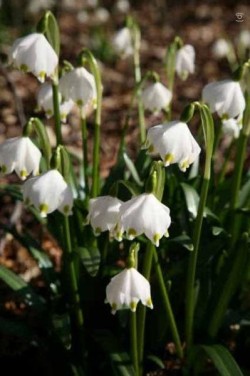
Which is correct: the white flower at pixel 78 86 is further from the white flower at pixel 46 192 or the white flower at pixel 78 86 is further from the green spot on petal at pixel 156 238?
the green spot on petal at pixel 156 238

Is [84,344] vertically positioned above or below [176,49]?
below

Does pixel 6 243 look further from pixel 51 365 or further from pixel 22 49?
pixel 22 49

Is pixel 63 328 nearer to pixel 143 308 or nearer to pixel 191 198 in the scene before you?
pixel 143 308

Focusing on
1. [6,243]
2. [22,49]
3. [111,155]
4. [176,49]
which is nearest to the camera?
[22,49]

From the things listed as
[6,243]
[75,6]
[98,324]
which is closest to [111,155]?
[6,243]

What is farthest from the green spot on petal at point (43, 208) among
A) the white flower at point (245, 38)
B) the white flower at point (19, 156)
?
the white flower at point (245, 38)

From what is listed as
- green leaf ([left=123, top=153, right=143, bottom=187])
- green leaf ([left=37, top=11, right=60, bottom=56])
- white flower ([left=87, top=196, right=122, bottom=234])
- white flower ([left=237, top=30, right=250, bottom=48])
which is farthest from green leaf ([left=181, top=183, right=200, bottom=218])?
white flower ([left=237, top=30, right=250, bottom=48])
